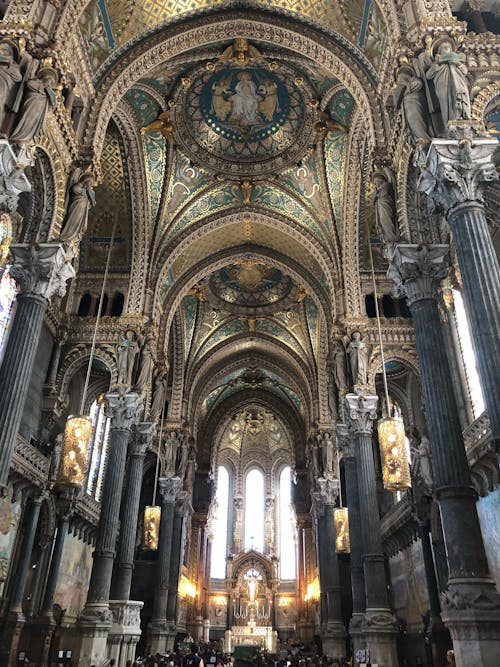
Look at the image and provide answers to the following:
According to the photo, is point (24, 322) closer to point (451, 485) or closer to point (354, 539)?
point (451, 485)

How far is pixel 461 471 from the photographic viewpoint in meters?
7.58

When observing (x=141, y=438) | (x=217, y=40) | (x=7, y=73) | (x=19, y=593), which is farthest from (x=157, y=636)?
(x=217, y=40)

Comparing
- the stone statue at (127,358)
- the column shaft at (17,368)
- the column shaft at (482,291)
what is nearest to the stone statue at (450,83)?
the column shaft at (482,291)

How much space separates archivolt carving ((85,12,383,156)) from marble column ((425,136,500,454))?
3.69m

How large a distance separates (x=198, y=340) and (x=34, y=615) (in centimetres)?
1347

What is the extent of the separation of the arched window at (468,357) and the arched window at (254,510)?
85.1 ft

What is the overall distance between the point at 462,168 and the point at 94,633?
1187 cm

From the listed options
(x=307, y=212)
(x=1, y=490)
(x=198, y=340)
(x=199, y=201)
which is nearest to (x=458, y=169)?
(x=1, y=490)

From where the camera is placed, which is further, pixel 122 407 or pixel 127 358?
pixel 127 358

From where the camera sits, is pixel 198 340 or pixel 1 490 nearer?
pixel 1 490

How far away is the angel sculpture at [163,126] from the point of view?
16031mm

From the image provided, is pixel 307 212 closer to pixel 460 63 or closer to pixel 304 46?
pixel 304 46

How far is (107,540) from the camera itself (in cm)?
1358

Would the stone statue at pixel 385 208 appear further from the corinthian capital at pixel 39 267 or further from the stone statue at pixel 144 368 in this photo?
the stone statue at pixel 144 368
